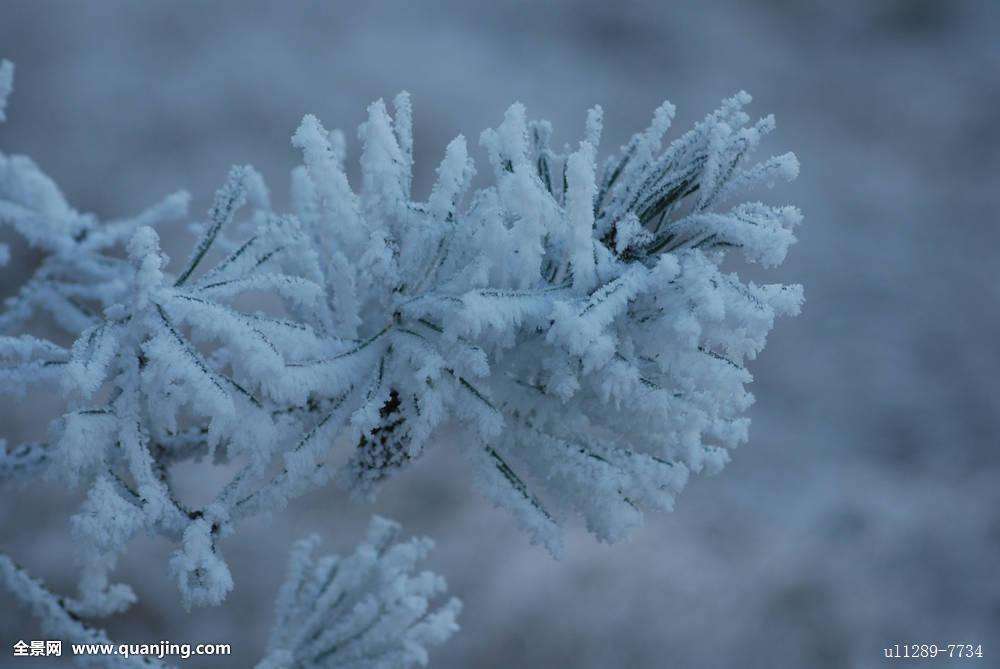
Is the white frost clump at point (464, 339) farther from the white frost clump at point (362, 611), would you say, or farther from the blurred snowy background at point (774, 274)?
the blurred snowy background at point (774, 274)

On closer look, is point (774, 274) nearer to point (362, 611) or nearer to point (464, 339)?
point (362, 611)

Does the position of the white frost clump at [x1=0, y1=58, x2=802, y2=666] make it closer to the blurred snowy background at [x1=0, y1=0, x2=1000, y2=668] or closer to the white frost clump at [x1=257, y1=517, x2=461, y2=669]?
the white frost clump at [x1=257, y1=517, x2=461, y2=669]

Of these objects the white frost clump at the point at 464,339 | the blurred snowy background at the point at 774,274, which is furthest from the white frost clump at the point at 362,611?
the blurred snowy background at the point at 774,274

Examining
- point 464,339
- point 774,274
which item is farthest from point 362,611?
point 774,274

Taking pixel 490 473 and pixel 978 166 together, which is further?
pixel 978 166

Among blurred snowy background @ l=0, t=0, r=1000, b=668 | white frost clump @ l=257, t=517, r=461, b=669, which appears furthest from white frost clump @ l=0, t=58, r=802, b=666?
blurred snowy background @ l=0, t=0, r=1000, b=668

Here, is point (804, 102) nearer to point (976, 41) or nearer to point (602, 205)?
point (976, 41)

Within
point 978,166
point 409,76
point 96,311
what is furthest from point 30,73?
point 978,166
